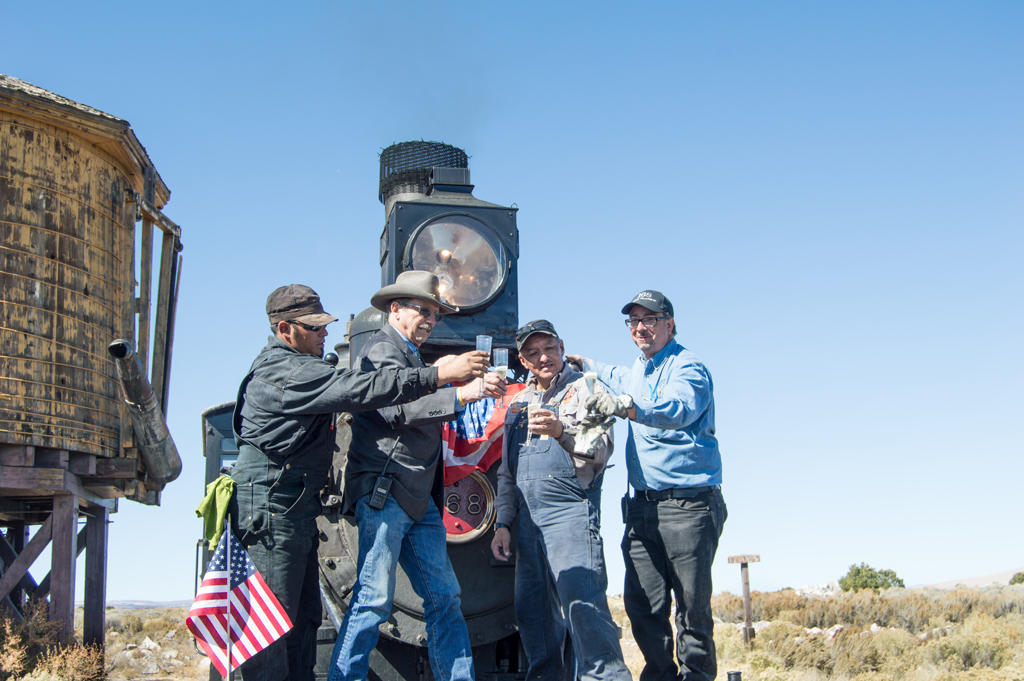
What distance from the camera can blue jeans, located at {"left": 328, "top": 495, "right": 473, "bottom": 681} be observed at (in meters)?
3.86

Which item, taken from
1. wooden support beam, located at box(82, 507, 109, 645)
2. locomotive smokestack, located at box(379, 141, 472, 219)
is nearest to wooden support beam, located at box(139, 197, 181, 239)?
wooden support beam, located at box(82, 507, 109, 645)

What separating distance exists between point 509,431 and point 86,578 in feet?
29.1

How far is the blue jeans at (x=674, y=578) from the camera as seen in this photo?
466cm

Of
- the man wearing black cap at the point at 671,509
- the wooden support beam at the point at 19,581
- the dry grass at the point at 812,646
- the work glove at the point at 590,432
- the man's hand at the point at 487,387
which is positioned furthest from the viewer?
the wooden support beam at the point at 19,581

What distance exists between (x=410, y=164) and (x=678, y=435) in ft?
14.9

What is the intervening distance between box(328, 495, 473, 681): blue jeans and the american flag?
0.35 metres

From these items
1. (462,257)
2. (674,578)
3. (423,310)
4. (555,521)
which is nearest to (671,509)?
(674,578)

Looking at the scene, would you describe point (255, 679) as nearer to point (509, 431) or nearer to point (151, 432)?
point (509, 431)

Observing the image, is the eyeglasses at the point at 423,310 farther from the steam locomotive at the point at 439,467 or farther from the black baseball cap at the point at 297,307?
the steam locomotive at the point at 439,467

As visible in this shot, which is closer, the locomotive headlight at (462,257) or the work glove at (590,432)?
the work glove at (590,432)

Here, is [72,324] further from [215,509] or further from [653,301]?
[653,301]

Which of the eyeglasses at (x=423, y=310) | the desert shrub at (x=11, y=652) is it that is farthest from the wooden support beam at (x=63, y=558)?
the eyeglasses at (x=423, y=310)

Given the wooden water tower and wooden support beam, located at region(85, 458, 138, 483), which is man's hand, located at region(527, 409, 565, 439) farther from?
wooden support beam, located at region(85, 458, 138, 483)

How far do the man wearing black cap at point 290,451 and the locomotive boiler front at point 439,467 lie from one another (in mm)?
619
